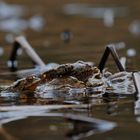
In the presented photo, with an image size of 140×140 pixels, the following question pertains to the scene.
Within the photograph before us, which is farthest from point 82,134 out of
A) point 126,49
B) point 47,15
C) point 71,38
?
point 47,15

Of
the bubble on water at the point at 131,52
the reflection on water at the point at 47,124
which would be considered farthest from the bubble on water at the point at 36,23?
the reflection on water at the point at 47,124

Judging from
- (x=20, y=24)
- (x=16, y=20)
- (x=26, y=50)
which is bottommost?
(x=26, y=50)

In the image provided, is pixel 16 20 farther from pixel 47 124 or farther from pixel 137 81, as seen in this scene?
pixel 47 124

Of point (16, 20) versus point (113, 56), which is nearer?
point (113, 56)

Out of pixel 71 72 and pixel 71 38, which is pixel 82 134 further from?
pixel 71 38

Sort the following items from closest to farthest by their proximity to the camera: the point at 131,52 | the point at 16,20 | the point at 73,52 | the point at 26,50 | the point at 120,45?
the point at 26,50 < the point at 131,52 < the point at 73,52 < the point at 120,45 < the point at 16,20

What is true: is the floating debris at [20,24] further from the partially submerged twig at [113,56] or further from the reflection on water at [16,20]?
the partially submerged twig at [113,56]

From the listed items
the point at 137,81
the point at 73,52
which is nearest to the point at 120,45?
the point at 73,52
